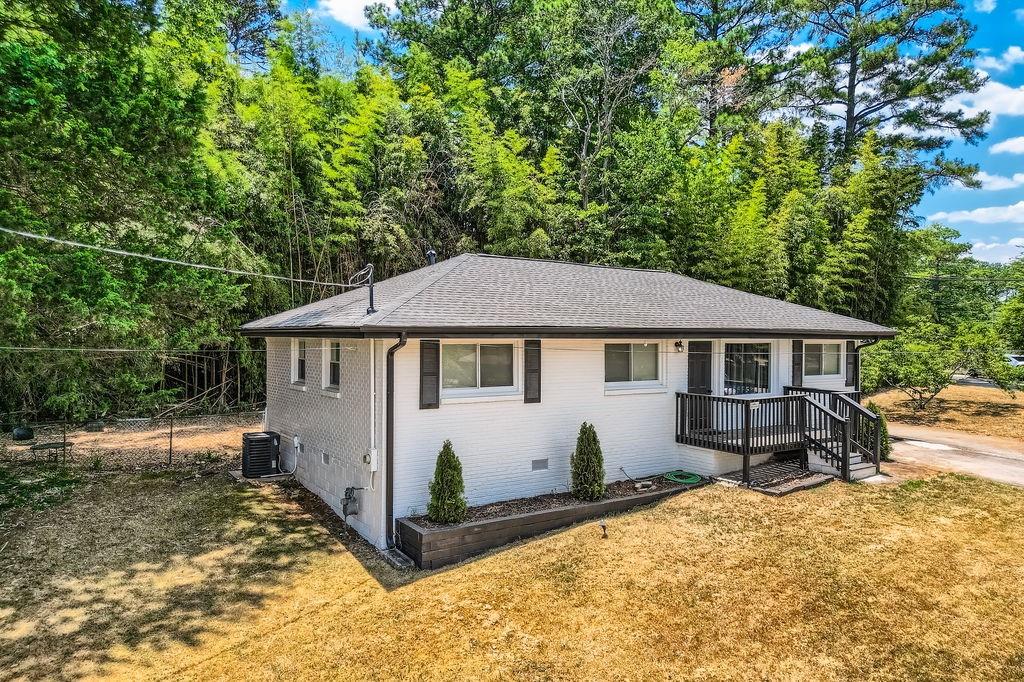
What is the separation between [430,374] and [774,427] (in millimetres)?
5581

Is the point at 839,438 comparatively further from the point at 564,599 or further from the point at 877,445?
the point at 564,599

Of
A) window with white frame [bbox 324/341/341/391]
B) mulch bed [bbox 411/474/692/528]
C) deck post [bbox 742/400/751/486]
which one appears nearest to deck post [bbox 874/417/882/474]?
deck post [bbox 742/400/751/486]

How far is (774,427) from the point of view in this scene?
8.48 metres

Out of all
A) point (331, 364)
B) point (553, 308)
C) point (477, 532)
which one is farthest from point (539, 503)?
point (331, 364)

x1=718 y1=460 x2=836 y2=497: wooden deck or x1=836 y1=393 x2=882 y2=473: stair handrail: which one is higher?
x1=836 y1=393 x2=882 y2=473: stair handrail

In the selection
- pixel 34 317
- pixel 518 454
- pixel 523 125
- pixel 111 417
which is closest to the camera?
pixel 518 454

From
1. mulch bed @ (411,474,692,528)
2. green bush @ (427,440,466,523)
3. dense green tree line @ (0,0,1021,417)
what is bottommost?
mulch bed @ (411,474,692,528)

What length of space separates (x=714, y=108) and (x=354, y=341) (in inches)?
836

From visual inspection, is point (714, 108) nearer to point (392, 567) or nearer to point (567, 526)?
point (567, 526)

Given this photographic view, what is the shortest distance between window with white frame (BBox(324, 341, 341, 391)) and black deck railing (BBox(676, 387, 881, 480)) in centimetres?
552

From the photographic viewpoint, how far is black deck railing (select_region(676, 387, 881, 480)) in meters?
8.30

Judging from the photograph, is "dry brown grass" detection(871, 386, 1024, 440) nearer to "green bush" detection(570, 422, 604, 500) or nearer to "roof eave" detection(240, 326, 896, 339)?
"roof eave" detection(240, 326, 896, 339)

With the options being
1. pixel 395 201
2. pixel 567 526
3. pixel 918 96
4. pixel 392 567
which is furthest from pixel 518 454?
pixel 918 96

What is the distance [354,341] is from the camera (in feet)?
23.4
